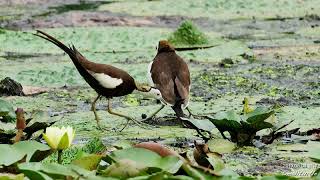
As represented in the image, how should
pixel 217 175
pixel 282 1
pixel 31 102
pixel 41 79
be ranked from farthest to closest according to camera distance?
1. pixel 282 1
2. pixel 41 79
3. pixel 31 102
4. pixel 217 175

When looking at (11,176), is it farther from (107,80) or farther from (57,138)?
(107,80)

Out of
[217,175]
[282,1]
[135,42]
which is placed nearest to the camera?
[217,175]

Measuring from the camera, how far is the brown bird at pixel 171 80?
4699 mm

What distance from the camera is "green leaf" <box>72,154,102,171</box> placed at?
2.69m

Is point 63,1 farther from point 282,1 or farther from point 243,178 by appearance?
point 243,178

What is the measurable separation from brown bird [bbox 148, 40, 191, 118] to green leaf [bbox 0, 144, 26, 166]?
2.03 m

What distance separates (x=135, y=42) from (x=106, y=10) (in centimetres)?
246

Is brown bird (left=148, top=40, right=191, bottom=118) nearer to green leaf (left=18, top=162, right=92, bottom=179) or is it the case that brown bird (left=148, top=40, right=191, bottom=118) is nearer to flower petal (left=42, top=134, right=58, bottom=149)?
flower petal (left=42, top=134, right=58, bottom=149)

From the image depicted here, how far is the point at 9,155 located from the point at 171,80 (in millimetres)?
2243


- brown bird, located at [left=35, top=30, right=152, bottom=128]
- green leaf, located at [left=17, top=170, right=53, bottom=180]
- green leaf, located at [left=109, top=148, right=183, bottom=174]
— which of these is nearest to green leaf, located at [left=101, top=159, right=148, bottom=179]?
green leaf, located at [left=109, top=148, right=183, bottom=174]

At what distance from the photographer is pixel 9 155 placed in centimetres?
266

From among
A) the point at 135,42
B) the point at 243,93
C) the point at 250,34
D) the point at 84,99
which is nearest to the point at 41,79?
the point at 84,99

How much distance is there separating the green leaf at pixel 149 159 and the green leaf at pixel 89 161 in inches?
3.1

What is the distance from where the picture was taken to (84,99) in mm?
5656
